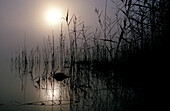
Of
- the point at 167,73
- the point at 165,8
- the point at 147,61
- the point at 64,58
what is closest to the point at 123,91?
the point at 147,61

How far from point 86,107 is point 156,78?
2.18ft

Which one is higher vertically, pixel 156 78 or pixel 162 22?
pixel 162 22

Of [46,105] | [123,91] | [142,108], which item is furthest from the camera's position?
[123,91]

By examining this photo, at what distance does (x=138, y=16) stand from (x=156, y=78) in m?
0.79

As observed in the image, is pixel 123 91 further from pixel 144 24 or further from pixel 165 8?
pixel 165 8

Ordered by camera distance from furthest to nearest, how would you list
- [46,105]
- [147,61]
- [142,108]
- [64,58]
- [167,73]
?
1. [64,58]
2. [147,61]
3. [46,105]
4. [167,73]
5. [142,108]


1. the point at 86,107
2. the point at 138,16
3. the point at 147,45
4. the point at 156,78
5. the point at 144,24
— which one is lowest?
the point at 86,107

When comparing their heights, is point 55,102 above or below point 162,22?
below

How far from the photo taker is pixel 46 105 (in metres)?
1.83

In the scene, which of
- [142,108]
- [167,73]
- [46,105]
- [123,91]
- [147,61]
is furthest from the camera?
[123,91]

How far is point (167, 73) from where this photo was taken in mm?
1724

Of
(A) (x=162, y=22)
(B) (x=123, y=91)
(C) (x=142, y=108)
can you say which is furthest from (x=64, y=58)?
(C) (x=142, y=108)

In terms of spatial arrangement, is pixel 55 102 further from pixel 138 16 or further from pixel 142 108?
pixel 138 16

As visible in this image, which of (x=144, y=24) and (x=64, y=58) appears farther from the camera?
(x=64, y=58)
